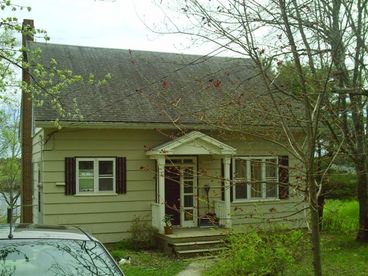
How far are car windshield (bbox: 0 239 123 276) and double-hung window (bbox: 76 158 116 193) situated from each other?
1077 centimetres

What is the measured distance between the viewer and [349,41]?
6.66 meters

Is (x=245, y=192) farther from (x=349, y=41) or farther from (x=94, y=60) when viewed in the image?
(x=349, y=41)

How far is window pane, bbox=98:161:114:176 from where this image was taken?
15781 mm

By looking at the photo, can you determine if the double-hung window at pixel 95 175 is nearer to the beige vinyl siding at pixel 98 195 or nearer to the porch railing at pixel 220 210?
the beige vinyl siding at pixel 98 195

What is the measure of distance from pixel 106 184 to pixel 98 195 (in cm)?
45

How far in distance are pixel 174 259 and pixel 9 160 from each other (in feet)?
95.4

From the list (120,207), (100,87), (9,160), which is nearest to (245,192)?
(120,207)

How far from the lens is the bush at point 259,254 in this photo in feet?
29.4

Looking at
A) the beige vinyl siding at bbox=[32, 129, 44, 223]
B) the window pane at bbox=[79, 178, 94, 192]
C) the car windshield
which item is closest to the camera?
the car windshield

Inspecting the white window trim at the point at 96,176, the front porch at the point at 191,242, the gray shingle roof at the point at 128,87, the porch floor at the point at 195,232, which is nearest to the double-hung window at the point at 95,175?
the white window trim at the point at 96,176

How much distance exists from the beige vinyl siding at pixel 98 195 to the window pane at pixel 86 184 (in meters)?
0.23

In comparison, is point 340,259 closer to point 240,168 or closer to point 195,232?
point 195,232

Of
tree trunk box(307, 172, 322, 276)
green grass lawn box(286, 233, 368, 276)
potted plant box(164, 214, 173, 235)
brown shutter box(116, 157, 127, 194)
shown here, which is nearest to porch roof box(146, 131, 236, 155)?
brown shutter box(116, 157, 127, 194)

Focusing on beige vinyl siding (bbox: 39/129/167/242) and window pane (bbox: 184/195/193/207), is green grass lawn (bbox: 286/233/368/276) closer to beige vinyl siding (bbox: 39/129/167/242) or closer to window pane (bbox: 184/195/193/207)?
window pane (bbox: 184/195/193/207)
